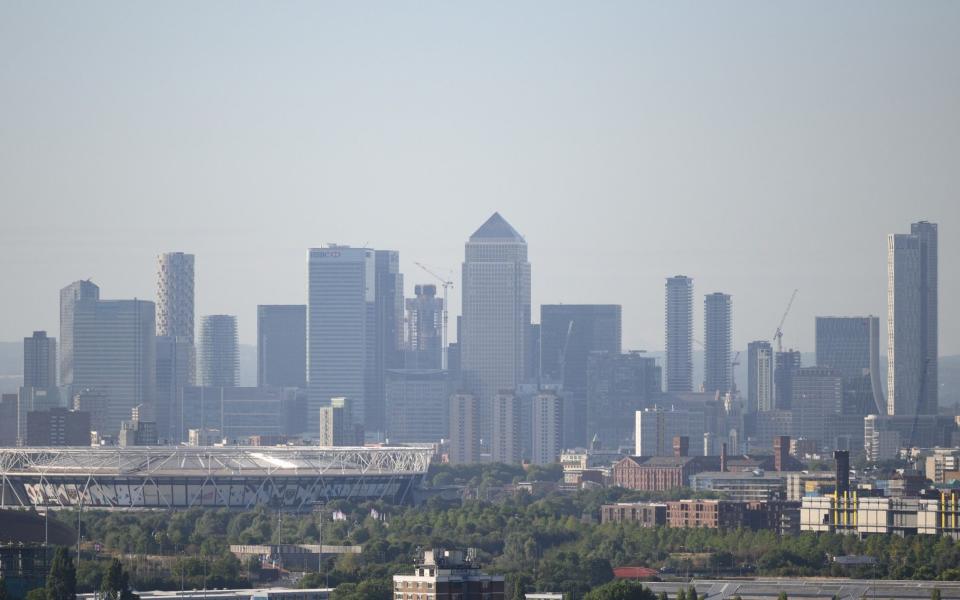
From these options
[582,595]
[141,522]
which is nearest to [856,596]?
→ [582,595]

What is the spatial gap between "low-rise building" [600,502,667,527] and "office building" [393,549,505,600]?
10003 centimetres

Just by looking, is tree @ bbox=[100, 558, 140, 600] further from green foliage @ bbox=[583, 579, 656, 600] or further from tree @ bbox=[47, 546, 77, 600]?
green foliage @ bbox=[583, 579, 656, 600]

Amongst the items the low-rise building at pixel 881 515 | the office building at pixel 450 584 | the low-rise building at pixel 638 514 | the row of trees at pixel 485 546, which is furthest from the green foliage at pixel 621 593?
the low-rise building at pixel 638 514

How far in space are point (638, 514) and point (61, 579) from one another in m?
99.9

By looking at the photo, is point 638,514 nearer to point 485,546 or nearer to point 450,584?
point 485,546

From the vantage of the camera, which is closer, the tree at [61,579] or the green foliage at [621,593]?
the tree at [61,579]

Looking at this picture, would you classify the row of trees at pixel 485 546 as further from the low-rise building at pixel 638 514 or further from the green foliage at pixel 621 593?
the low-rise building at pixel 638 514

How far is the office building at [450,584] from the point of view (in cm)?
8806

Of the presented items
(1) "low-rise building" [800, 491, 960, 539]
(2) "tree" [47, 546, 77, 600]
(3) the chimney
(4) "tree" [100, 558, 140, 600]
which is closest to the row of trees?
(1) "low-rise building" [800, 491, 960, 539]

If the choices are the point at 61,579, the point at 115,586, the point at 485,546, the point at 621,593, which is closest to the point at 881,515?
the point at 485,546

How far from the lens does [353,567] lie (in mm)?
133750

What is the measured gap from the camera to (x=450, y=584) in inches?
3469

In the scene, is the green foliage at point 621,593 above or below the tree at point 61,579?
below

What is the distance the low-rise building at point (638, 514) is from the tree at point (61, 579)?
9218 cm
